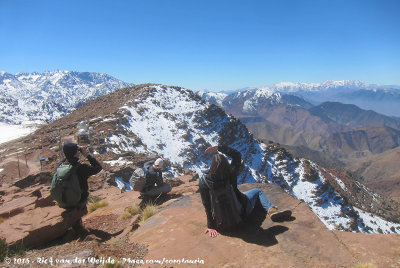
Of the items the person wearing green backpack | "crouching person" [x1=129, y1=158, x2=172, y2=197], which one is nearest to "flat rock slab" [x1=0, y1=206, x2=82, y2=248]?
the person wearing green backpack

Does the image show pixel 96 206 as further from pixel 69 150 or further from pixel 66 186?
pixel 69 150

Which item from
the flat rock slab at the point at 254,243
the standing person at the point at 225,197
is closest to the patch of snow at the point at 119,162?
the flat rock slab at the point at 254,243

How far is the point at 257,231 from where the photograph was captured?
5.71m

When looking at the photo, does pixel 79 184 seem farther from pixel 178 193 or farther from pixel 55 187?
pixel 178 193

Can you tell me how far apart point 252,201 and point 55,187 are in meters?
4.95

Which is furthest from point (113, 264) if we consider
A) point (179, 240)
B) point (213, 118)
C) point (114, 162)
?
point (213, 118)

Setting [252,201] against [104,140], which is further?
[104,140]

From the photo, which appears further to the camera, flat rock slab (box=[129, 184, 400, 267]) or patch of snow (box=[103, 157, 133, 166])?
patch of snow (box=[103, 157, 133, 166])

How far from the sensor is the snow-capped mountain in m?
55.7

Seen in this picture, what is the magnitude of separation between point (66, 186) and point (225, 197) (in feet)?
13.1

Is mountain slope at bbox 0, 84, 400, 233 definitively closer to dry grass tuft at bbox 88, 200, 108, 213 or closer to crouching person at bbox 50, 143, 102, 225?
dry grass tuft at bbox 88, 200, 108, 213

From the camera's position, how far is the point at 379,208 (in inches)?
4702

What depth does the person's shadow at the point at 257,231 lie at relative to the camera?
17.4 feet

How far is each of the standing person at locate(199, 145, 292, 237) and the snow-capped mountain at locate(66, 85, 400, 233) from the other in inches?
1425
